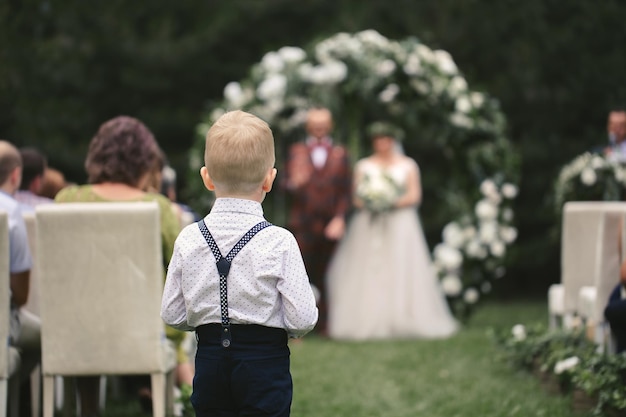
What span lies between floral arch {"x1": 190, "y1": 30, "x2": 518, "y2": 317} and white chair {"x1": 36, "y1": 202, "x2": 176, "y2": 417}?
4943 mm

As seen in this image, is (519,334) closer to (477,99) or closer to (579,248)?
(579,248)

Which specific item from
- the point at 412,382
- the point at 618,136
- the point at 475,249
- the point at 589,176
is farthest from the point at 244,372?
the point at 475,249

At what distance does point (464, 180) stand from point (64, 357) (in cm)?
656

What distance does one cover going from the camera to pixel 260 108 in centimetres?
1019

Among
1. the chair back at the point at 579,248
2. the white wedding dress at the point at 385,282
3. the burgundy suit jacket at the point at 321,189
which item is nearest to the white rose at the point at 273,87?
the burgundy suit jacket at the point at 321,189

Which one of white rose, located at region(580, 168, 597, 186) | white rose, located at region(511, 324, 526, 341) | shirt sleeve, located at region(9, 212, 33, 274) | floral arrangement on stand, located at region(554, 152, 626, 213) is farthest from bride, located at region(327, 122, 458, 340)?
shirt sleeve, located at region(9, 212, 33, 274)

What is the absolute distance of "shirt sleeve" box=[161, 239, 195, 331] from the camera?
3.29m

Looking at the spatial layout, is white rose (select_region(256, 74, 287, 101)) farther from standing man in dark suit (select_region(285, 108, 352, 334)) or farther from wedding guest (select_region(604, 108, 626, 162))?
wedding guest (select_region(604, 108, 626, 162))

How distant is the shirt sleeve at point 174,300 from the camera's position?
3.29m

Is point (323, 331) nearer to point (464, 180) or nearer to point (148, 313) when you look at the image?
point (464, 180)

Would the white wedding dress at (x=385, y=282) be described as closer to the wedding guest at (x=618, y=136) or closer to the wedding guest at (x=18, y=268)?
the wedding guest at (x=618, y=136)

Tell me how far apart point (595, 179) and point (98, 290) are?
17.9 ft

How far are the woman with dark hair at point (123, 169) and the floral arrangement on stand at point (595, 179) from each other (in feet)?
16.3

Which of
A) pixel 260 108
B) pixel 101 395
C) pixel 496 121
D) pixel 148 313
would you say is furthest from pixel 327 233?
pixel 148 313
